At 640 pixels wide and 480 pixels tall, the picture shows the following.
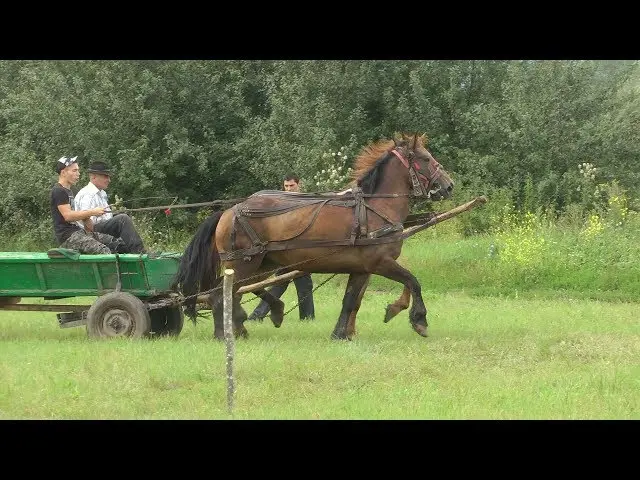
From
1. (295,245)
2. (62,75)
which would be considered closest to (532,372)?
(295,245)

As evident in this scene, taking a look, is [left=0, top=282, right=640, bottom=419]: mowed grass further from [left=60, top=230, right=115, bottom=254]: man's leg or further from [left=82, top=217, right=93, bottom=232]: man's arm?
[left=82, top=217, right=93, bottom=232]: man's arm

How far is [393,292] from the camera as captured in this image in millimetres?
17688

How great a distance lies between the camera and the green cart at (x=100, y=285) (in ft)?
37.5

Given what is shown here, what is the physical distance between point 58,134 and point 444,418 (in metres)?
18.6

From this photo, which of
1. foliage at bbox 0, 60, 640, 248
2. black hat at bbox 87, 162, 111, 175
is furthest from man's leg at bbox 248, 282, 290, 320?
foliage at bbox 0, 60, 640, 248

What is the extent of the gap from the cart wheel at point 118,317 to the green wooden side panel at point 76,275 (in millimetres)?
231

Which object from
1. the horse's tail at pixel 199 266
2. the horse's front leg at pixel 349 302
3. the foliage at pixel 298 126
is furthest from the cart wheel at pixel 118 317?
the foliage at pixel 298 126

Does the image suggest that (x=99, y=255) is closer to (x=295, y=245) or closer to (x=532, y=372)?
(x=295, y=245)

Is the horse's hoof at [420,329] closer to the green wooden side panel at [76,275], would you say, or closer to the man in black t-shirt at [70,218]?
the green wooden side panel at [76,275]

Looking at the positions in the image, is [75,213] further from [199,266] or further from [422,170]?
[422,170]

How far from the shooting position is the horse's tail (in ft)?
38.2

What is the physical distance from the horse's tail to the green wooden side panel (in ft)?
0.81

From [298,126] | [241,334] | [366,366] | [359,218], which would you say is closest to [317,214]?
[359,218]

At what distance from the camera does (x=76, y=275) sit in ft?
38.2
